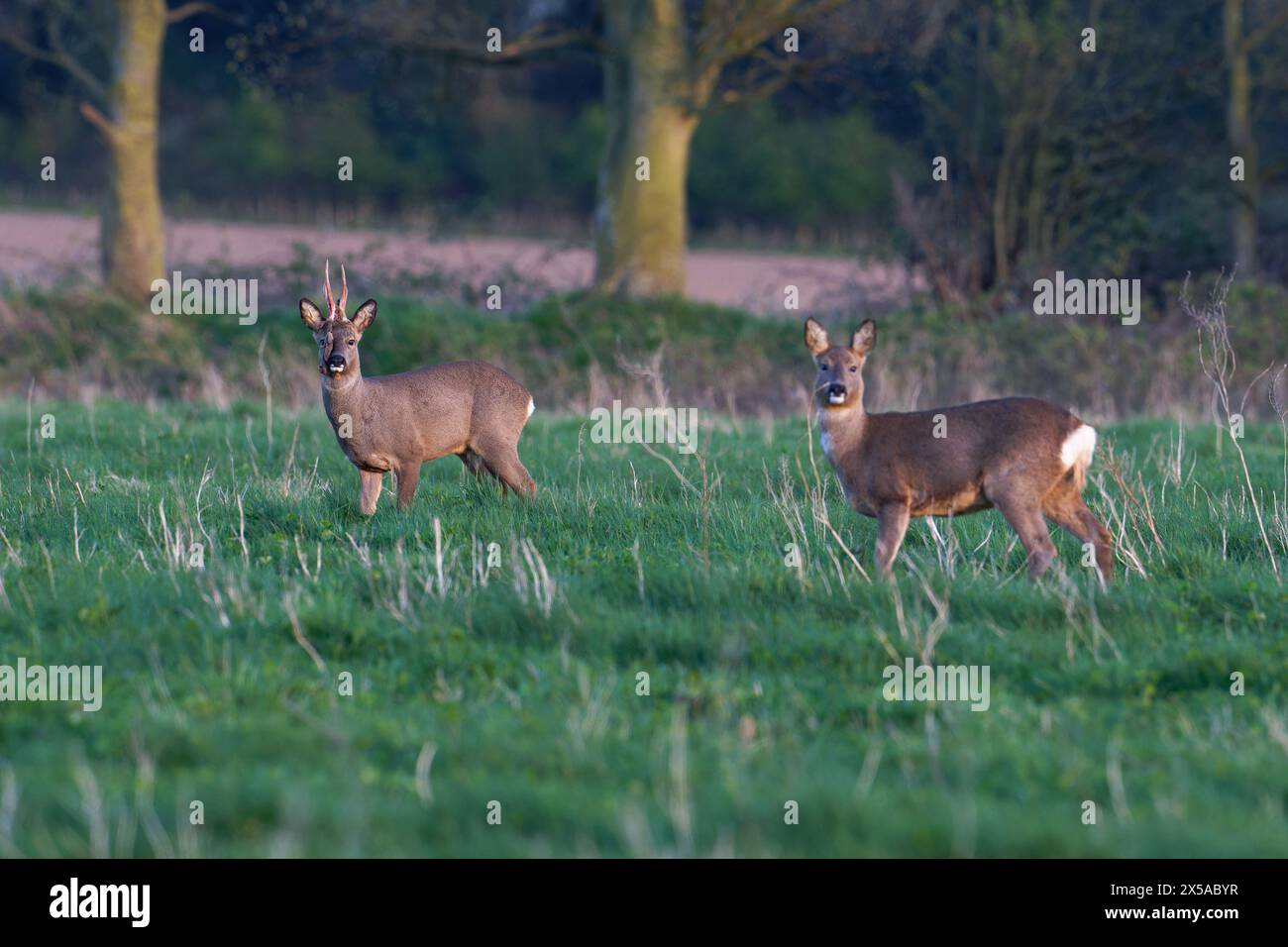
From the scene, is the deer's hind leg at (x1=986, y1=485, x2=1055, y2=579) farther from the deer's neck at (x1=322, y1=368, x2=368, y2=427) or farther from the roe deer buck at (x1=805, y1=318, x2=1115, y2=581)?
the deer's neck at (x1=322, y1=368, x2=368, y2=427)

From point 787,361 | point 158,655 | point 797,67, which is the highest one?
point 797,67

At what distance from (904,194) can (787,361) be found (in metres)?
3.73

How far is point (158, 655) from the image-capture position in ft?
22.7

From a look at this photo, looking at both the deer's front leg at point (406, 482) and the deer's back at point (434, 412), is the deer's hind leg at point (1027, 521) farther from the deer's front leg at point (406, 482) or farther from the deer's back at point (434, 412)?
the deer's front leg at point (406, 482)

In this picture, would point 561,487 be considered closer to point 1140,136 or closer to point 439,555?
point 439,555

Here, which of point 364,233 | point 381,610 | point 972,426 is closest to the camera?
point 381,610

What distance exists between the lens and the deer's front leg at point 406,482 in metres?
10.1

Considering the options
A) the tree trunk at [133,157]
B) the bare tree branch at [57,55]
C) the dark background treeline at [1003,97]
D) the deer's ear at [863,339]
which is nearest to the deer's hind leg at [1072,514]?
the deer's ear at [863,339]

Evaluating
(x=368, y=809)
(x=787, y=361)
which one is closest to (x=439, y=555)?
(x=368, y=809)

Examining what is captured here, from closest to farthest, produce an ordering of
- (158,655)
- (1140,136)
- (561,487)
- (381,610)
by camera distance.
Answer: (158,655)
(381,610)
(561,487)
(1140,136)

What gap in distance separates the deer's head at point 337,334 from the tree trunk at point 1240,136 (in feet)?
61.4

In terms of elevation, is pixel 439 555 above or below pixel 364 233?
below

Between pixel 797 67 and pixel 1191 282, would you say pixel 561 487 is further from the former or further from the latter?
pixel 1191 282

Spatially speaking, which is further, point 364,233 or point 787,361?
point 364,233
